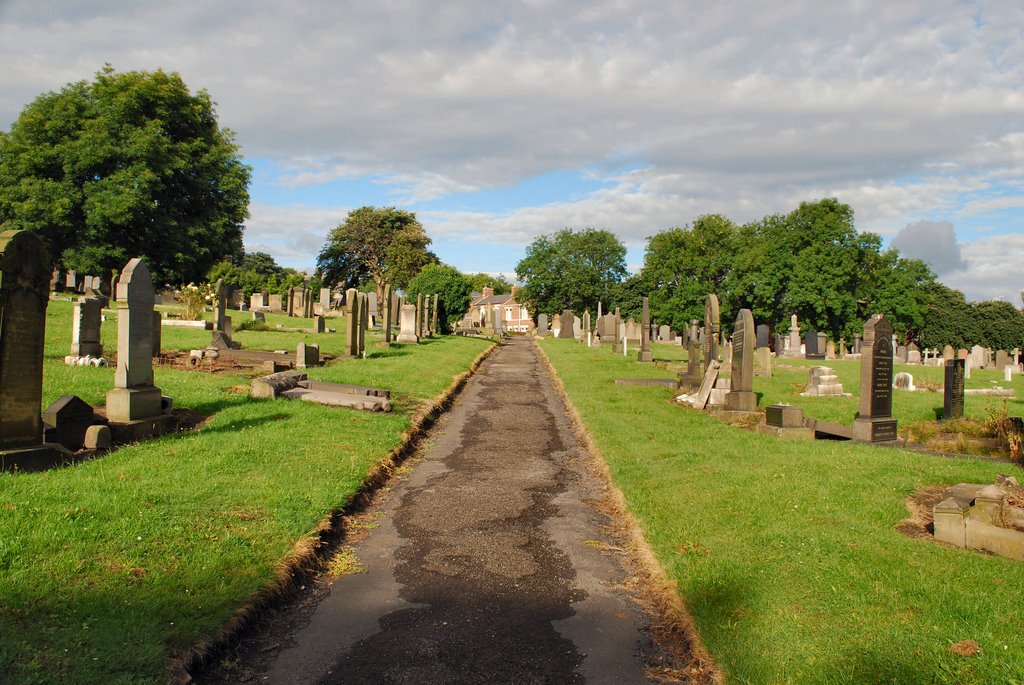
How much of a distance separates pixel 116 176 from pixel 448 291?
60.9 ft

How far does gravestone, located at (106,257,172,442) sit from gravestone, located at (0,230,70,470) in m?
1.32

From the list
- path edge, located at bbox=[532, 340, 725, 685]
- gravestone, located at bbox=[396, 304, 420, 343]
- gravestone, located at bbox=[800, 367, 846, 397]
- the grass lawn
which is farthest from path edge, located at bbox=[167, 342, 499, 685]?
gravestone, located at bbox=[396, 304, 420, 343]

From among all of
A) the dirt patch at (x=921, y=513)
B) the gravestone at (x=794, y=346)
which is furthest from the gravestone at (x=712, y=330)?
the gravestone at (x=794, y=346)

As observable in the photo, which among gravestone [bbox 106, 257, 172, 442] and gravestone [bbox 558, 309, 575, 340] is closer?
gravestone [bbox 106, 257, 172, 442]

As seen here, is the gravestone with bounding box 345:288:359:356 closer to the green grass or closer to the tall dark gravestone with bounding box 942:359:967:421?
the green grass

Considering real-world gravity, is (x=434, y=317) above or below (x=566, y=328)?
above

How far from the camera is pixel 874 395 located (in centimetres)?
1162

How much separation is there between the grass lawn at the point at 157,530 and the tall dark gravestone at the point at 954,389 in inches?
411

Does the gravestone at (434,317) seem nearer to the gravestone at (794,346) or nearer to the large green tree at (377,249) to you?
the gravestone at (794,346)

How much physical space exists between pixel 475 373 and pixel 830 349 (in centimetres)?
2663

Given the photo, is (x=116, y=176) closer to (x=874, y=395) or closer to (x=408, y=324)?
(x=408, y=324)

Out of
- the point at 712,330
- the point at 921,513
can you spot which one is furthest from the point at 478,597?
the point at 712,330

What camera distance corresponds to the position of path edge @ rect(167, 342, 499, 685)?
13.1 ft

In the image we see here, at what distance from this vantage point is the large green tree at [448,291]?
44688 mm
